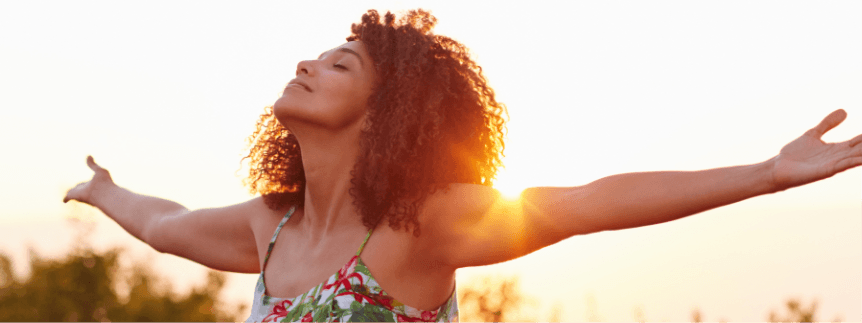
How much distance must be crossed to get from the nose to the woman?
0.01 meters

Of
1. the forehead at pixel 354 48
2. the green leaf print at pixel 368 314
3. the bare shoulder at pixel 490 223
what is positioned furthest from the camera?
the forehead at pixel 354 48

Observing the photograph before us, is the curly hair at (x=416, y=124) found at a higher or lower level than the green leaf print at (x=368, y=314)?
higher

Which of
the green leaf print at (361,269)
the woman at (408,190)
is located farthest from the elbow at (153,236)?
the green leaf print at (361,269)

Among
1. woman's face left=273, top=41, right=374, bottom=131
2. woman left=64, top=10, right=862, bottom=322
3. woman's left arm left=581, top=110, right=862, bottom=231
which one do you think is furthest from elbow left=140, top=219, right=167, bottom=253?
woman's left arm left=581, top=110, right=862, bottom=231

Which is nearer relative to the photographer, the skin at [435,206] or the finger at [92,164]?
the skin at [435,206]

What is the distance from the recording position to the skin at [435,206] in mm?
2426

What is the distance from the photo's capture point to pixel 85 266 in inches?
542

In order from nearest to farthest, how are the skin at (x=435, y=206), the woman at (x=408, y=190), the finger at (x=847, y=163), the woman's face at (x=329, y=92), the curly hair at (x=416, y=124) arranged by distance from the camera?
the finger at (x=847, y=163) → the skin at (x=435, y=206) → the woman at (x=408, y=190) → the curly hair at (x=416, y=124) → the woman's face at (x=329, y=92)

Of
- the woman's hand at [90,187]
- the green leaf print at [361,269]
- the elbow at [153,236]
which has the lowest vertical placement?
the green leaf print at [361,269]

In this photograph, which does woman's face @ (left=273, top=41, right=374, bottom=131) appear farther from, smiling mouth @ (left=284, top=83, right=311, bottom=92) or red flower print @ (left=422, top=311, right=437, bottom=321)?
red flower print @ (left=422, top=311, right=437, bottom=321)

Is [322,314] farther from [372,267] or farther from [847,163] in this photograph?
[847,163]

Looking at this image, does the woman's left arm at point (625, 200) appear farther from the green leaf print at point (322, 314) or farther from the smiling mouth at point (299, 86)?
the smiling mouth at point (299, 86)

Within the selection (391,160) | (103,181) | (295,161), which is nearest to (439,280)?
(391,160)

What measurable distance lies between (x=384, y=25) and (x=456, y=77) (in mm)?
506
